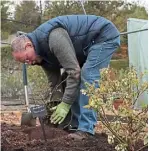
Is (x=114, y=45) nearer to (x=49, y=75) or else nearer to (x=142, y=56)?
(x=49, y=75)

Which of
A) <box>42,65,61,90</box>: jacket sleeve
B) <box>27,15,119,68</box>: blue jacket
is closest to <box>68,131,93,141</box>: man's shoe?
<box>27,15,119,68</box>: blue jacket

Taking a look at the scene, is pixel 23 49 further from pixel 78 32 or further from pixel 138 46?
pixel 138 46

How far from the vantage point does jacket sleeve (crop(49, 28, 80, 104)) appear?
2805mm

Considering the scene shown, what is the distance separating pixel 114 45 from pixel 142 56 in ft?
12.6

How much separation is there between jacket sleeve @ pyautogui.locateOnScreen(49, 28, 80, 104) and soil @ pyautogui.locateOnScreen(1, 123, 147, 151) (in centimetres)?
31

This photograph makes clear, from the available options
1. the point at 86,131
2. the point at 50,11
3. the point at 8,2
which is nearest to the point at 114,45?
the point at 86,131

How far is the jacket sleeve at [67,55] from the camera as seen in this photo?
280 cm

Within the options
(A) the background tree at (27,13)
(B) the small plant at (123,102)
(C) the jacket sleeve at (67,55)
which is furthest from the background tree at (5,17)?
(B) the small plant at (123,102)

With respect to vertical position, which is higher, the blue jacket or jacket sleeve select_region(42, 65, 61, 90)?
the blue jacket

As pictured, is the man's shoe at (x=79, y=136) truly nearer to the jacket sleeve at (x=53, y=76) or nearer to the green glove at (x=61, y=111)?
the green glove at (x=61, y=111)

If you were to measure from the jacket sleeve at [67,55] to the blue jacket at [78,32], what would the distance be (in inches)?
4.1

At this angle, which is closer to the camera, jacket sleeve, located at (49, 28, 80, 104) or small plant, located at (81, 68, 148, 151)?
small plant, located at (81, 68, 148, 151)

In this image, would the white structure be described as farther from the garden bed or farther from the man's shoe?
the man's shoe

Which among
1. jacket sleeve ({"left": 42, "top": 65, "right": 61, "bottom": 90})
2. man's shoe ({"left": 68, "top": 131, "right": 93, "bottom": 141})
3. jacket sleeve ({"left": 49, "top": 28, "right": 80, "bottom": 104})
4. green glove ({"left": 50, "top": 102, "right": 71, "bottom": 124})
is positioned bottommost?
man's shoe ({"left": 68, "top": 131, "right": 93, "bottom": 141})
